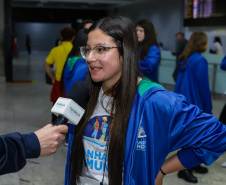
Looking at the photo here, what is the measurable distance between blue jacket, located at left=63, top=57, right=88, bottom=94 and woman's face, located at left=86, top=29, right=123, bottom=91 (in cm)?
179

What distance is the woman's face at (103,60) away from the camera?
1.50 m

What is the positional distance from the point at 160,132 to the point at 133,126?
0.41 feet

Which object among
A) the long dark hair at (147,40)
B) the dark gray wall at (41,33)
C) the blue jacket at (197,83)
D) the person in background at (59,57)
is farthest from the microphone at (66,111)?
the dark gray wall at (41,33)

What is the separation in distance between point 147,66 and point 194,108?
286 centimetres

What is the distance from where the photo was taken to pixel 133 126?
57.2 inches

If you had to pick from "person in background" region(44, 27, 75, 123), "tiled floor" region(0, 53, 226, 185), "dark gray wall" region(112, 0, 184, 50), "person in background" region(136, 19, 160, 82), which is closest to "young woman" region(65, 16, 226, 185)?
"tiled floor" region(0, 53, 226, 185)

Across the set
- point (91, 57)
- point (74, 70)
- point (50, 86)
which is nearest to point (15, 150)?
point (91, 57)

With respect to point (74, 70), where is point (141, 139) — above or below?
below

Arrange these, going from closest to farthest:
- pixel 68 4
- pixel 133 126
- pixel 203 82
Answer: pixel 133 126 → pixel 203 82 → pixel 68 4

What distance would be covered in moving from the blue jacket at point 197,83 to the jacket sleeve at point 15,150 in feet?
9.90

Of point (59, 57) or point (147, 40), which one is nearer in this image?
point (147, 40)

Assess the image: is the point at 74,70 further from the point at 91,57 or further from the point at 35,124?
the point at 35,124

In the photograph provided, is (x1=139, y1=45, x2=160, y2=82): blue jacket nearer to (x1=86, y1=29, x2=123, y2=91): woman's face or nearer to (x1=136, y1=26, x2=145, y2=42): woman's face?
(x1=136, y1=26, x2=145, y2=42): woman's face

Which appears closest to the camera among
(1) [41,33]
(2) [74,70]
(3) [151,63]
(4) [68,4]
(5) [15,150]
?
(5) [15,150]
